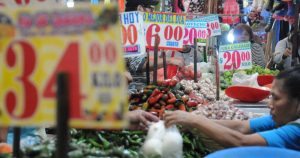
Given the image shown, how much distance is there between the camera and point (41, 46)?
119 centimetres

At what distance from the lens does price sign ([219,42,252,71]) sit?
523 centimetres

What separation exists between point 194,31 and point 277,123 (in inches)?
117

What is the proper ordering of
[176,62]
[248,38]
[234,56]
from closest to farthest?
[234,56], [176,62], [248,38]

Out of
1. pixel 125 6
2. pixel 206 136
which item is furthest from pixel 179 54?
pixel 206 136

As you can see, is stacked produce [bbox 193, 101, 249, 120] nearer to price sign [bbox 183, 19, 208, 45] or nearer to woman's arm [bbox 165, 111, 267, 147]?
woman's arm [bbox 165, 111, 267, 147]

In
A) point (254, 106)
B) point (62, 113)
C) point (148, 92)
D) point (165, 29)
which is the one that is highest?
point (165, 29)

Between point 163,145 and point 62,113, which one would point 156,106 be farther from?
point 62,113

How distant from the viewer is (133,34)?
3.92 meters

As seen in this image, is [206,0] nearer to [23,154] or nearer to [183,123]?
[183,123]

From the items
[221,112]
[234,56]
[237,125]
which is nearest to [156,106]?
[221,112]

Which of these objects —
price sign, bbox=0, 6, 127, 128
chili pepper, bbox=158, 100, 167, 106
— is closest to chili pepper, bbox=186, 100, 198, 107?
chili pepper, bbox=158, 100, 167, 106

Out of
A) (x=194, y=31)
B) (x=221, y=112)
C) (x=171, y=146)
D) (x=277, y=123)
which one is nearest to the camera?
(x=171, y=146)

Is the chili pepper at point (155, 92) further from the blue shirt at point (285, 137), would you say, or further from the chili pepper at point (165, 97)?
the blue shirt at point (285, 137)

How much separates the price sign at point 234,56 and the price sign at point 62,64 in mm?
4190
